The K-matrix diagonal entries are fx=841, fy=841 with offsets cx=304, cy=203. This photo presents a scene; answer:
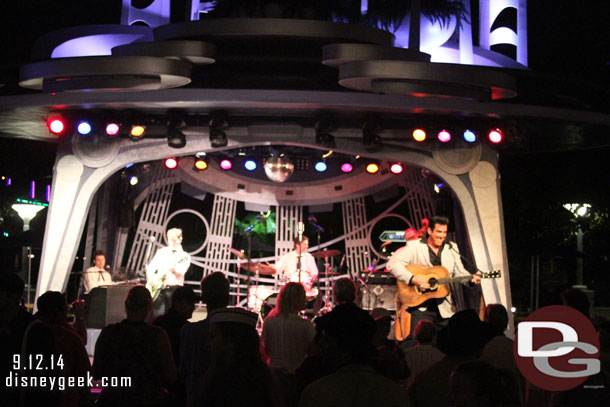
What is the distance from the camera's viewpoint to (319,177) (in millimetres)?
16562

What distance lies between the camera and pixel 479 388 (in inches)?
132

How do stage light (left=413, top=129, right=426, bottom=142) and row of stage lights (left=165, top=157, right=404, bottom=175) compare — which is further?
row of stage lights (left=165, top=157, right=404, bottom=175)

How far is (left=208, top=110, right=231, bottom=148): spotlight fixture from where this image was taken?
1221 cm

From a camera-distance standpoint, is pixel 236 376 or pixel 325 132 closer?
pixel 236 376

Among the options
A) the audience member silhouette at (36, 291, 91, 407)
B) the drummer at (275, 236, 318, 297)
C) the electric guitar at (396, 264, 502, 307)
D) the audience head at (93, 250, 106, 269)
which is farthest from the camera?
the drummer at (275, 236, 318, 297)

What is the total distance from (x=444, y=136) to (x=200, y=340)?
8015 millimetres

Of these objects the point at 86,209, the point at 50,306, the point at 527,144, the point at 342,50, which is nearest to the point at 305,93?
the point at 342,50

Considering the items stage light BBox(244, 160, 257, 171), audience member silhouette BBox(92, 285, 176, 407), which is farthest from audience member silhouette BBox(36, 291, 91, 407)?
stage light BBox(244, 160, 257, 171)

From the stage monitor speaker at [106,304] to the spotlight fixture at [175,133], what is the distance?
231cm

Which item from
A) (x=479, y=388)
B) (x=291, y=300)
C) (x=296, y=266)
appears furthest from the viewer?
(x=296, y=266)

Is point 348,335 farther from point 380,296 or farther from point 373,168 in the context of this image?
point 373,168


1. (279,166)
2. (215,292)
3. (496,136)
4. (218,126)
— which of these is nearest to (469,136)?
(496,136)

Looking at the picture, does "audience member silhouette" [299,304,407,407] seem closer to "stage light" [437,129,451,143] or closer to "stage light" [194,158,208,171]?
"stage light" [437,129,451,143]

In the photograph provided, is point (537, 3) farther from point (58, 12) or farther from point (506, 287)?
point (58, 12)
